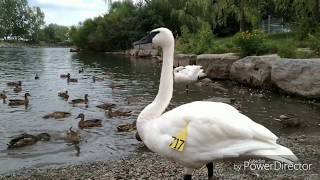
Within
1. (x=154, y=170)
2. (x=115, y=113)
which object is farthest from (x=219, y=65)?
(x=154, y=170)

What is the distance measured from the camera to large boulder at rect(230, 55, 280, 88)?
65.1ft

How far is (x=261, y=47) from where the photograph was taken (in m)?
23.8

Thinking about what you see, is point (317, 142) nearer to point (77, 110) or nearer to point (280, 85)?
point (280, 85)

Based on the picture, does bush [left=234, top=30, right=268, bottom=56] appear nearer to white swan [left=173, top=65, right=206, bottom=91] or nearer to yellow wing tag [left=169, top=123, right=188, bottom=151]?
white swan [left=173, top=65, right=206, bottom=91]

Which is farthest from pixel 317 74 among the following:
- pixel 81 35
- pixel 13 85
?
pixel 81 35

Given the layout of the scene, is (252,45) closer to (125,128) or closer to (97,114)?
(97,114)

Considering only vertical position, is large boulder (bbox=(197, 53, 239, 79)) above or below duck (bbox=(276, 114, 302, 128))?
above

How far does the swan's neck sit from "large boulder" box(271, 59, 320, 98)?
11604mm

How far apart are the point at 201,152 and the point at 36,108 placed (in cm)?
1356

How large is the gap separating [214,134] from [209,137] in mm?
67

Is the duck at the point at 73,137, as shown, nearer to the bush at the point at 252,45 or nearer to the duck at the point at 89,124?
the duck at the point at 89,124

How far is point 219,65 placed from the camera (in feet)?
81.9

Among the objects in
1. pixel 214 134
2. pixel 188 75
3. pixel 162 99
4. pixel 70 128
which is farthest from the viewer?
pixel 188 75

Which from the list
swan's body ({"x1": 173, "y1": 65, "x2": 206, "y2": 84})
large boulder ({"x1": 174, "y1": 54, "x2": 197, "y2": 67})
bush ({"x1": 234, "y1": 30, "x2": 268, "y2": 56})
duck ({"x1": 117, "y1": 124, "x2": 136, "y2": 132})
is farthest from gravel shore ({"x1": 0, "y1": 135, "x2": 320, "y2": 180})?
large boulder ({"x1": 174, "y1": 54, "x2": 197, "y2": 67})
